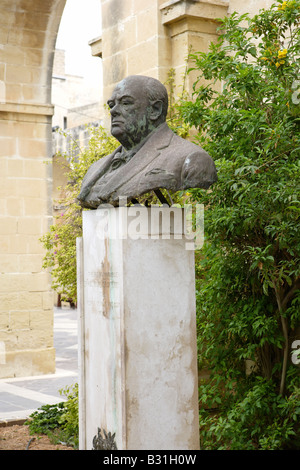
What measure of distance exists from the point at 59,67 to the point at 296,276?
2727 centimetres

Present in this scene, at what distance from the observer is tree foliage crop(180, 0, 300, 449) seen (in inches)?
155

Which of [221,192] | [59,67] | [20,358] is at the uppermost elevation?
[59,67]

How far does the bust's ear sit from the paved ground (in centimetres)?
316

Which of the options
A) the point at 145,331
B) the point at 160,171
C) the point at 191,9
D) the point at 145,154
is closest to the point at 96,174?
the point at 145,154

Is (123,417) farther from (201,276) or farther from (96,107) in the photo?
(96,107)

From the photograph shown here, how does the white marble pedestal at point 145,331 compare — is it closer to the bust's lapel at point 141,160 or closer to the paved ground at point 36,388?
the bust's lapel at point 141,160

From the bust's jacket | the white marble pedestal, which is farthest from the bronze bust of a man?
the white marble pedestal

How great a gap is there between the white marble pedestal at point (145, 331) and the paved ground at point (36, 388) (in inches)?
99.6

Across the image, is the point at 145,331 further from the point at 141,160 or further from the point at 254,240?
the point at 254,240

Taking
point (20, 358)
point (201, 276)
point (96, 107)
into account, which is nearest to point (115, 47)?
point (201, 276)

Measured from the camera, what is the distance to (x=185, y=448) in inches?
141

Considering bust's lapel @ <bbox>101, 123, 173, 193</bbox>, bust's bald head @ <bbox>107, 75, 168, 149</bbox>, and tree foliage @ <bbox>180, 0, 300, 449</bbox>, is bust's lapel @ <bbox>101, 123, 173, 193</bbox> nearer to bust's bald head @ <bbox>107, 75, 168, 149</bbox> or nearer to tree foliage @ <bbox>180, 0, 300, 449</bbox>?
bust's bald head @ <bbox>107, 75, 168, 149</bbox>

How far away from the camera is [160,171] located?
11.1 feet

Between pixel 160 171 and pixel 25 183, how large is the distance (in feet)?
17.0
